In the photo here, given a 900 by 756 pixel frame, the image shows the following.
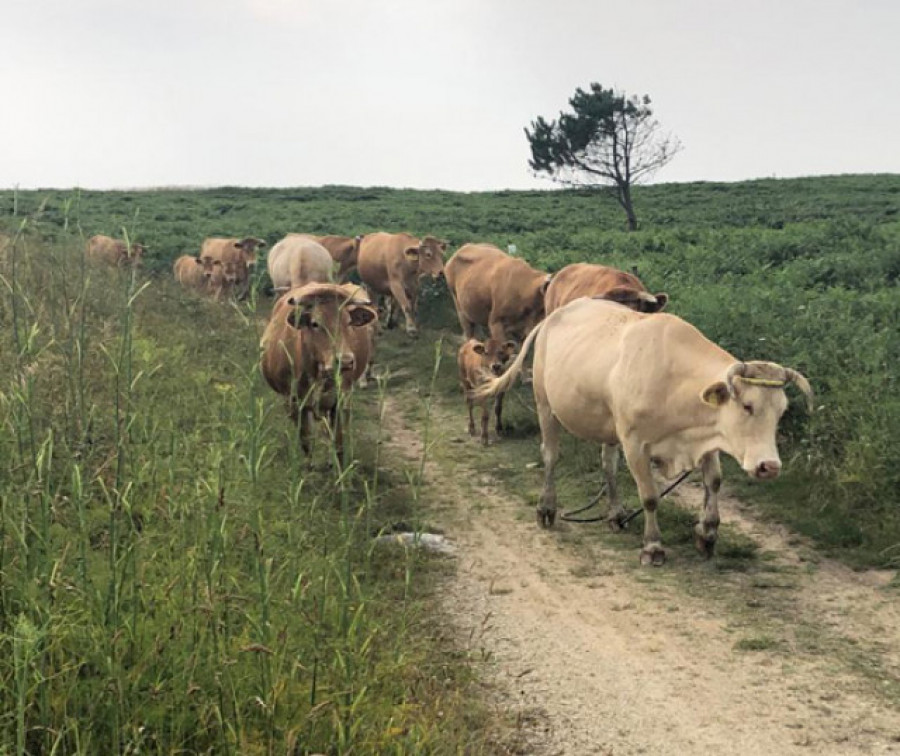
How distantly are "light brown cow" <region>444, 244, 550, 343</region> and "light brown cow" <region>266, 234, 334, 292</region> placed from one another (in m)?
2.39

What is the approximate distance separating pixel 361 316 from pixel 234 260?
14.9 meters

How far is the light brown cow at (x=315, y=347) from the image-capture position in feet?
27.9

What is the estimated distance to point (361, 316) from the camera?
30.5 ft

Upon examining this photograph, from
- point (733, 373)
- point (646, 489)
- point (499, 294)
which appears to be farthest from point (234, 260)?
point (733, 373)

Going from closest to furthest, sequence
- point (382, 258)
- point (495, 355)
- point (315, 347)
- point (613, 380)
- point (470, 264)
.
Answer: point (613, 380), point (315, 347), point (495, 355), point (470, 264), point (382, 258)

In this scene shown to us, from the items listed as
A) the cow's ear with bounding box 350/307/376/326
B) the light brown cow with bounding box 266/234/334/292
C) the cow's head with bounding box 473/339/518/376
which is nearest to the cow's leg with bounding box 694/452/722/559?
the cow's ear with bounding box 350/307/376/326

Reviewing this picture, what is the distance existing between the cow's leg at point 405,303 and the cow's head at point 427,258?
63cm

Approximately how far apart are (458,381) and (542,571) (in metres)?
7.49

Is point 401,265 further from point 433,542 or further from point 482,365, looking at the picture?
point 433,542

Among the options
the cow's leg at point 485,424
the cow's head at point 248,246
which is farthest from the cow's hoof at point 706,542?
the cow's head at point 248,246

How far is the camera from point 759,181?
57406 mm

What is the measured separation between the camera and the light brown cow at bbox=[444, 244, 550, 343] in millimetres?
14430

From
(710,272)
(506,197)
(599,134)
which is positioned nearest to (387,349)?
(710,272)

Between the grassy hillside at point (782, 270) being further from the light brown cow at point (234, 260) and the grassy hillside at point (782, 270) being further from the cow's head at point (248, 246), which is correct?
the cow's head at point (248, 246)
